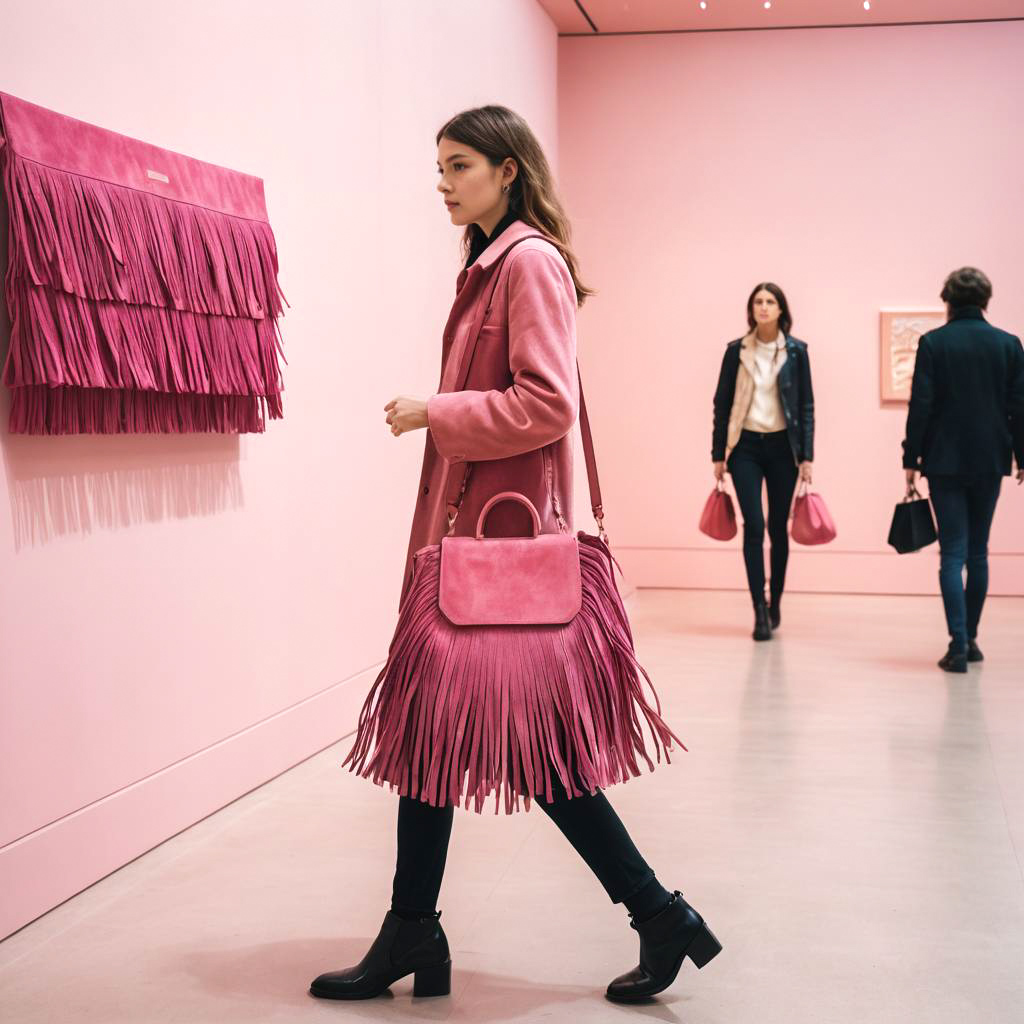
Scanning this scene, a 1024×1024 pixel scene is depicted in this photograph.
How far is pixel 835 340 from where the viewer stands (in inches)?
310

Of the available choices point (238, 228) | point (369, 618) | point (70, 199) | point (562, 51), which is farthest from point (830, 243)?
point (70, 199)

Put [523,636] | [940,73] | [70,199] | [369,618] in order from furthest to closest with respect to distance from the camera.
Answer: [940,73]
[369,618]
[70,199]
[523,636]

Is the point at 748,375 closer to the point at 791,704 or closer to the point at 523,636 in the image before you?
the point at 791,704

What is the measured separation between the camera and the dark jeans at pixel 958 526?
5.42 metres

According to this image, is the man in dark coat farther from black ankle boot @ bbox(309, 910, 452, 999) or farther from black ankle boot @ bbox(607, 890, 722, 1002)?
black ankle boot @ bbox(309, 910, 452, 999)

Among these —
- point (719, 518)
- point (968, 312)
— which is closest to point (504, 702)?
point (968, 312)

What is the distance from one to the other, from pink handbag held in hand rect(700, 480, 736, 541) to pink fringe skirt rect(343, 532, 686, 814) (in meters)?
4.36

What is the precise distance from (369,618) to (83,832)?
5.87 ft

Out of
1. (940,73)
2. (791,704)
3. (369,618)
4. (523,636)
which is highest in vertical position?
(940,73)

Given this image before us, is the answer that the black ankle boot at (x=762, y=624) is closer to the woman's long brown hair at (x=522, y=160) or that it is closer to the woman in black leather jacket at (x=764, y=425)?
the woman in black leather jacket at (x=764, y=425)

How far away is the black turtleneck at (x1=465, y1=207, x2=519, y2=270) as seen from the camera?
7.17ft

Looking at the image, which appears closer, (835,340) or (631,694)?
(631,694)

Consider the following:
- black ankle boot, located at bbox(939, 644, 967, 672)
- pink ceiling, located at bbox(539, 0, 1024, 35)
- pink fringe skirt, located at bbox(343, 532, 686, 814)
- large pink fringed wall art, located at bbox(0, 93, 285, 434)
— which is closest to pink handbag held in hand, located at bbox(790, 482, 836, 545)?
black ankle boot, located at bbox(939, 644, 967, 672)

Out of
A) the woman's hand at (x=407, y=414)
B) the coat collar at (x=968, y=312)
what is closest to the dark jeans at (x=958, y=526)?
the coat collar at (x=968, y=312)
